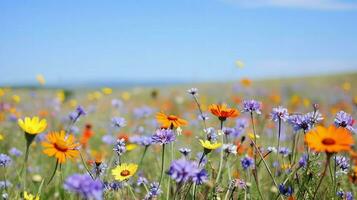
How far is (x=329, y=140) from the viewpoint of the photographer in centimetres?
166

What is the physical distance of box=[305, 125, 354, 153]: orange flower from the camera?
5.23 feet

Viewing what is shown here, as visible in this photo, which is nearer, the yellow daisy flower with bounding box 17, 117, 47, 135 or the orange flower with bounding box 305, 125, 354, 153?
the orange flower with bounding box 305, 125, 354, 153

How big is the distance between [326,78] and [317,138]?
23.6 meters

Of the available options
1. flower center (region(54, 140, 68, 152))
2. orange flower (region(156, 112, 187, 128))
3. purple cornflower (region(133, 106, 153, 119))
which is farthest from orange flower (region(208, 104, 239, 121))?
purple cornflower (region(133, 106, 153, 119))

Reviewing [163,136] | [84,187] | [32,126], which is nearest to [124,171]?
[163,136]

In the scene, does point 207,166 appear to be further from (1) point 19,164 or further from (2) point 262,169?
(1) point 19,164

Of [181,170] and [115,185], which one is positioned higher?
[181,170]

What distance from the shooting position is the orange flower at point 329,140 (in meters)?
1.59

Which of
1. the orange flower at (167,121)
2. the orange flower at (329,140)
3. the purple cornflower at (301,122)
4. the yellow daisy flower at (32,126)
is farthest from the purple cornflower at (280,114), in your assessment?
the yellow daisy flower at (32,126)

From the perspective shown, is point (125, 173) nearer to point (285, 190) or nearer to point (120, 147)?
point (120, 147)

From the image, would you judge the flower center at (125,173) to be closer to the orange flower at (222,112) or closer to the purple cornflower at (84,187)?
the orange flower at (222,112)

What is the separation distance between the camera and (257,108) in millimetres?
2434

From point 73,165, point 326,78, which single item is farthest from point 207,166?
point 326,78

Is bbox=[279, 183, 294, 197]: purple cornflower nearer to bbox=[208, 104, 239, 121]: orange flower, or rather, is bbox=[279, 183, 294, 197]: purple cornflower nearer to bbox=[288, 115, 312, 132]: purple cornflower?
bbox=[288, 115, 312, 132]: purple cornflower
